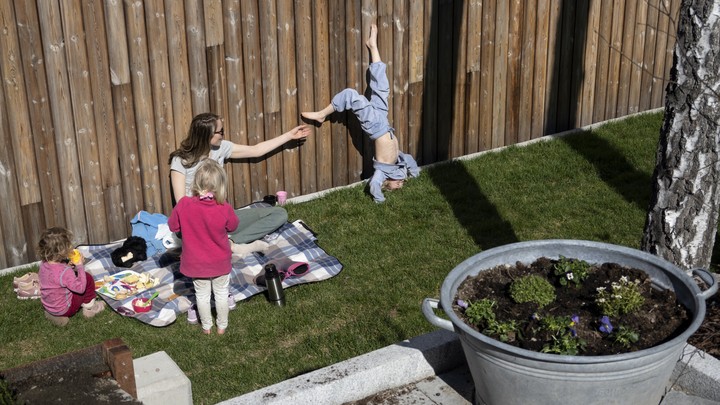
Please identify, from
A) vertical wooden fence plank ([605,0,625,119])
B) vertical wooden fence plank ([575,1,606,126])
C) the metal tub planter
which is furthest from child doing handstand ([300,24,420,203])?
the metal tub planter

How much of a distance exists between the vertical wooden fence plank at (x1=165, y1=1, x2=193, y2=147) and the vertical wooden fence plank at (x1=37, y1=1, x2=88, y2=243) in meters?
0.78

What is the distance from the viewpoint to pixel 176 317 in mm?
7215

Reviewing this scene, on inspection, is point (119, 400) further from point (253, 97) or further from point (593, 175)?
point (593, 175)

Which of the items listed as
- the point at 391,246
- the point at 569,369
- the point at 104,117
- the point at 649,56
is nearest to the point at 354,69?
the point at 391,246

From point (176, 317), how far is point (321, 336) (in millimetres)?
1183

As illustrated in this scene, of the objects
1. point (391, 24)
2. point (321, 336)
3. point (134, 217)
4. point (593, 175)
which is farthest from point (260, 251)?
point (593, 175)

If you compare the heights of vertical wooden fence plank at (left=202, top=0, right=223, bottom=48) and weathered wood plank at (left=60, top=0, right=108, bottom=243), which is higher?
vertical wooden fence plank at (left=202, top=0, right=223, bottom=48)

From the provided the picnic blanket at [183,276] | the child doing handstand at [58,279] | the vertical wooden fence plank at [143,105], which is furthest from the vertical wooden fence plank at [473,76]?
the child doing handstand at [58,279]

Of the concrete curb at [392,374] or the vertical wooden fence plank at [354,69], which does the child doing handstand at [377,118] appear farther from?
the concrete curb at [392,374]

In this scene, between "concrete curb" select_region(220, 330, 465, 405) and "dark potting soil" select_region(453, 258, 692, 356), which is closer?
"dark potting soil" select_region(453, 258, 692, 356)

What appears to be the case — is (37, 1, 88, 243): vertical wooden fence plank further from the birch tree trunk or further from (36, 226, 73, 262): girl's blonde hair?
the birch tree trunk

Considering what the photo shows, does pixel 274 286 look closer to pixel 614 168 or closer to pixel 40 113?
pixel 40 113

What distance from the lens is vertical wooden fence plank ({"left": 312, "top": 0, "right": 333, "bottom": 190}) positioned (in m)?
8.62

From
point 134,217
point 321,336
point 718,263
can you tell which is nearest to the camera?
point 321,336
